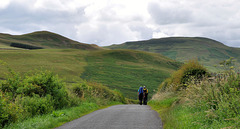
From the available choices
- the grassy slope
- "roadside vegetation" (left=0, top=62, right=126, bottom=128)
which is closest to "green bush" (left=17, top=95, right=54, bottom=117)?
"roadside vegetation" (left=0, top=62, right=126, bottom=128)

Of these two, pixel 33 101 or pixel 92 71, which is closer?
pixel 33 101

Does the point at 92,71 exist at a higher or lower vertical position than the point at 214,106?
A: lower

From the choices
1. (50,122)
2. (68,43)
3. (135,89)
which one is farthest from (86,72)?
(68,43)

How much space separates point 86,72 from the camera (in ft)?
225

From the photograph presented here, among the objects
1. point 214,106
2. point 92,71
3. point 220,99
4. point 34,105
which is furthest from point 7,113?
point 92,71

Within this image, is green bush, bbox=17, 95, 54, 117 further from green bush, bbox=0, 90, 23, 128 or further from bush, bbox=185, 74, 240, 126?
bush, bbox=185, 74, 240, 126

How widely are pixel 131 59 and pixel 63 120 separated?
309 feet

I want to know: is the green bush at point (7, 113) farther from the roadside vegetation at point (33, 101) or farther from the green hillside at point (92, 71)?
the green hillside at point (92, 71)

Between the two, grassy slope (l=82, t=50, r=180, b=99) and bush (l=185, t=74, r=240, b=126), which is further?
grassy slope (l=82, t=50, r=180, b=99)

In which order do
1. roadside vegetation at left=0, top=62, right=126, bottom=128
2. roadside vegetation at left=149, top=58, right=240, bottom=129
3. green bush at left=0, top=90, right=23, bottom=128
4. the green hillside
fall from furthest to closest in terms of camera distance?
the green hillside
roadside vegetation at left=0, top=62, right=126, bottom=128
green bush at left=0, top=90, right=23, bottom=128
roadside vegetation at left=149, top=58, right=240, bottom=129

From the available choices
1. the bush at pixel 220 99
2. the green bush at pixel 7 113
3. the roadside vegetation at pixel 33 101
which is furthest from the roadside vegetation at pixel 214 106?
the green bush at pixel 7 113

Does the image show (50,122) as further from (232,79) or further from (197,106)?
(232,79)

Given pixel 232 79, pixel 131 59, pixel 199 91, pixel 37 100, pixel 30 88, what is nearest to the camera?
pixel 232 79

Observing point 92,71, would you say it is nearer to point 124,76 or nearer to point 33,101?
point 124,76
